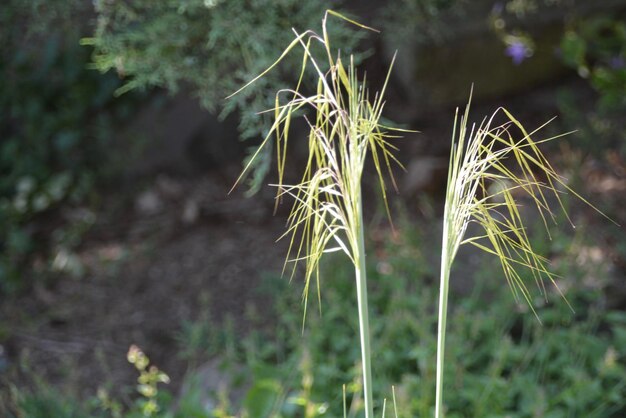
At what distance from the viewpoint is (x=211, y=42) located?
2.49 m

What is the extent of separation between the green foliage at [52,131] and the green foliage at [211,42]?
1.53 m

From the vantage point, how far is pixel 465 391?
2574mm

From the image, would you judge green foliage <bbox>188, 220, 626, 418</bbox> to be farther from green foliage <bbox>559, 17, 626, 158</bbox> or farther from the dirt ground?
green foliage <bbox>559, 17, 626, 158</bbox>

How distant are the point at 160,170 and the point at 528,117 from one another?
207 centimetres

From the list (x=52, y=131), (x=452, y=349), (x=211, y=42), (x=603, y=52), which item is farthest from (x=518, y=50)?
(x=52, y=131)

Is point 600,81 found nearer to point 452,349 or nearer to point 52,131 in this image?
point 452,349

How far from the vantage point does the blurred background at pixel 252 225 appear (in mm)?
2588

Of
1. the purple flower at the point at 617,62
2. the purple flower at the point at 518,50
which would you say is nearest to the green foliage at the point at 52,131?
the purple flower at the point at 518,50

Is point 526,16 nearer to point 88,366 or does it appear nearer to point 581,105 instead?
point 581,105

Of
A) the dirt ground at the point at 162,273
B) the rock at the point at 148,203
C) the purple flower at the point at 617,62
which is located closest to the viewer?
the dirt ground at the point at 162,273

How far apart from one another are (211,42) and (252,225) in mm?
1777

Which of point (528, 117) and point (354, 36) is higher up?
point (354, 36)

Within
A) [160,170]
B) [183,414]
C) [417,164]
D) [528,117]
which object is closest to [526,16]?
[528,117]

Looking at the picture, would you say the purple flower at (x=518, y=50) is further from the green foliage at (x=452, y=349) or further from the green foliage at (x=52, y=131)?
the green foliage at (x=52, y=131)
